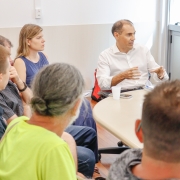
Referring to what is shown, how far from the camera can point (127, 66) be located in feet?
11.2

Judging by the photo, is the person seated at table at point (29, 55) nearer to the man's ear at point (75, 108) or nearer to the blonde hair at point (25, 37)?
the blonde hair at point (25, 37)

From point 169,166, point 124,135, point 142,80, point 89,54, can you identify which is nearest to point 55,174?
point 169,166

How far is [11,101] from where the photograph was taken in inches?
97.0

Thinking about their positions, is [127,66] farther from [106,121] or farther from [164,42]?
[164,42]

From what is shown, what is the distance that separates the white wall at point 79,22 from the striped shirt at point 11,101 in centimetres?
188

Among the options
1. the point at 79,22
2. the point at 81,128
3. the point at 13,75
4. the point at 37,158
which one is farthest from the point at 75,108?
the point at 79,22

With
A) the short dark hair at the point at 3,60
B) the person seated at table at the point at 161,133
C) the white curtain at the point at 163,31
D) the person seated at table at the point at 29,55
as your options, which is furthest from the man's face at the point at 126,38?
the person seated at table at the point at 161,133

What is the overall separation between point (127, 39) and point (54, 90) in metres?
2.05

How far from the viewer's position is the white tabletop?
6.36 feet

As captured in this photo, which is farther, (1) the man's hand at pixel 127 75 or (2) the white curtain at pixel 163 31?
(2) the white curtain at pixel 163 31

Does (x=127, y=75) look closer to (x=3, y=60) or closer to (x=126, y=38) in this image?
(x=126, y=38)

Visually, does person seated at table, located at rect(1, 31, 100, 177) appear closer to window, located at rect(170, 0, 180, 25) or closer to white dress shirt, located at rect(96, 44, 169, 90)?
white dress shirt, located at rect(96, 44, 169, 90)

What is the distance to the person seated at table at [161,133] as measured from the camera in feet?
2.92

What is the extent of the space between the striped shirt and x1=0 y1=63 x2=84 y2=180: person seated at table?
31.4 inches
